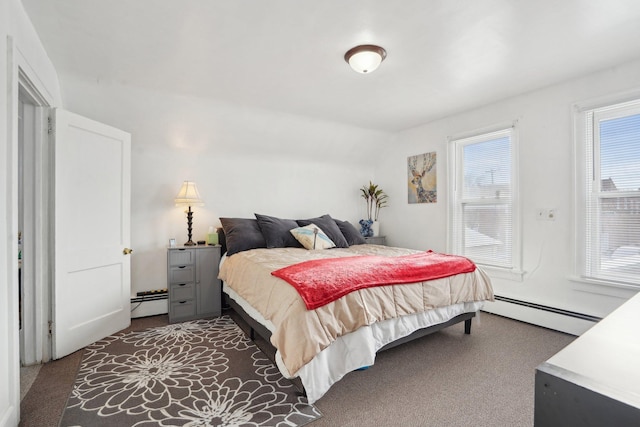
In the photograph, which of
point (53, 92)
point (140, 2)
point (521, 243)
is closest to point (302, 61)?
point (140, 2)

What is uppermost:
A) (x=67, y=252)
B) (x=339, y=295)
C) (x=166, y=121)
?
(x=166, y=121)

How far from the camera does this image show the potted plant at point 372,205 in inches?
192

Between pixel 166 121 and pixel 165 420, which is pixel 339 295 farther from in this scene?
pixel 166 121

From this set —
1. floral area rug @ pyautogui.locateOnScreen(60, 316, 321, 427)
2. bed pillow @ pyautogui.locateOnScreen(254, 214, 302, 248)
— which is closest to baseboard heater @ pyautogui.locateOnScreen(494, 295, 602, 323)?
bed pillow @ pyautogui.locateOnScreen(254, 214, 302, 248)

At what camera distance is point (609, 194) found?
2760mm

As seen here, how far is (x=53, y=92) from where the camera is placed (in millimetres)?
2604

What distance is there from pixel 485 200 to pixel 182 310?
3.73 metres

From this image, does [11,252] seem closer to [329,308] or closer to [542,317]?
[329,308]

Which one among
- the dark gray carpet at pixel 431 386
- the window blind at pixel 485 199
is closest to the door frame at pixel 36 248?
the dark gray carpet at pixel 431 386

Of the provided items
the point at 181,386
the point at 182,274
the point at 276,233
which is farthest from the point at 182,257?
the point at 181,386

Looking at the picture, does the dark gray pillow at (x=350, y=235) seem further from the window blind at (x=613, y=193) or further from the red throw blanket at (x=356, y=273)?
the window blind at (x=613, y=193)

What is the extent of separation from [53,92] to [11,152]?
138 centimetres

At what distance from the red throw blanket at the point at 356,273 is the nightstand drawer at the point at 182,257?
151 centimetres

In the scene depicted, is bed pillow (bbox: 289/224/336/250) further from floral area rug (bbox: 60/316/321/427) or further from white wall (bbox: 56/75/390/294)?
floral area rug (bbox: 60/316/321/427)
